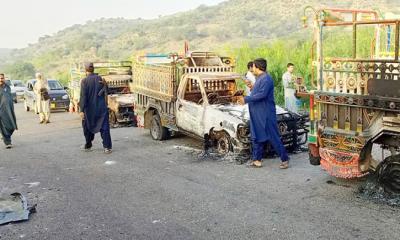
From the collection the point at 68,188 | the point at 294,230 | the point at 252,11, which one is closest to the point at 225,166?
the point at 68,188

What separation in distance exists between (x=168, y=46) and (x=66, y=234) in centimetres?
4882

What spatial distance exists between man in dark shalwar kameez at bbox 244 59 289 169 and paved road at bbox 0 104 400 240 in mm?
467

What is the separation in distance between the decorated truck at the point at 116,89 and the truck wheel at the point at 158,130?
98.3 inches

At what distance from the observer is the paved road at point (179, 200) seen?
18.4 feet

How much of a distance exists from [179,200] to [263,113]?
246cm

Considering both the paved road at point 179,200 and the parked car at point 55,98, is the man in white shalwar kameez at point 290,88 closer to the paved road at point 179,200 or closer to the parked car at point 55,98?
the paved road at point 179,200

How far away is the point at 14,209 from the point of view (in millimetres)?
6449

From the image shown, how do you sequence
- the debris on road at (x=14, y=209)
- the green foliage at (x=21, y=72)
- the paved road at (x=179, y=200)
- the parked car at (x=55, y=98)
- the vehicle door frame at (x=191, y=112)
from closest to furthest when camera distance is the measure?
the paved road at (x=179, y=200) < the debris on road at (x=14, y=209) < the vehicle door frame at (x=191, y=112) < the parked car at (x=55, y=98) < the green foliage at (x=21, y=72)

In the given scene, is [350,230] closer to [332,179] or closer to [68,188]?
[332,179]

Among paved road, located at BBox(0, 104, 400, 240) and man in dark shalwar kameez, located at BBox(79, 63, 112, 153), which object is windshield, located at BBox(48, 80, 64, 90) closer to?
paved road, located at BBox(0, 104, 400, 240)

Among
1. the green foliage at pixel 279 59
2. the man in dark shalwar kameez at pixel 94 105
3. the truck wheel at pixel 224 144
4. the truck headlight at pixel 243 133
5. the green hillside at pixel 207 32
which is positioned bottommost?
the truck wheel at pixel 224 144

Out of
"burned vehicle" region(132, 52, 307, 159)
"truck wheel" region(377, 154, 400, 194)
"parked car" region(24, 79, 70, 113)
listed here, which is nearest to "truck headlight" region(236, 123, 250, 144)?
"burned vehicle" region(132, 52, 307, 159)

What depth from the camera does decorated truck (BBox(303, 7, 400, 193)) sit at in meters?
6.27

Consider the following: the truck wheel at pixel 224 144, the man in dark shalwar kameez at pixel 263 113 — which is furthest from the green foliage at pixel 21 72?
the man in dark shalwar kameez at pixel 263 113
